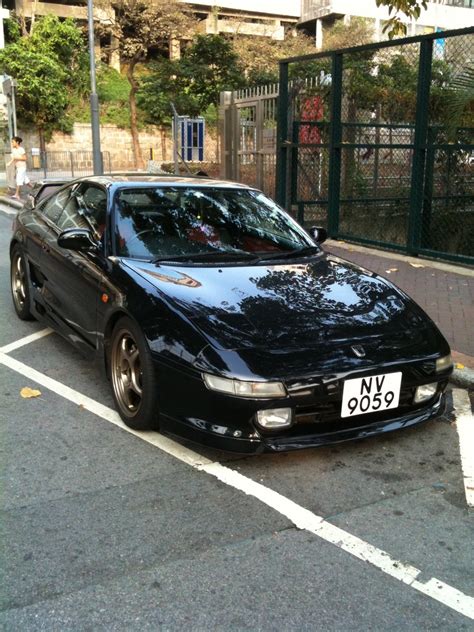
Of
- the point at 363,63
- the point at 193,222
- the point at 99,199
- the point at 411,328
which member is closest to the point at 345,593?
the point at 411,328

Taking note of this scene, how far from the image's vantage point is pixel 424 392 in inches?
144

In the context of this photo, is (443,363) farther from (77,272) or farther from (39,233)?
(39,233)

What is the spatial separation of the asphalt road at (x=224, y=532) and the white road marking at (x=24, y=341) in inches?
54.9

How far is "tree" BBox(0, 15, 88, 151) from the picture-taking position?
3400 centimetres

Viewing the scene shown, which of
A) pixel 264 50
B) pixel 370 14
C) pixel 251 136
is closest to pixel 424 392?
pixel 251 136

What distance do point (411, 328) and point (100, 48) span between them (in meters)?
42.4

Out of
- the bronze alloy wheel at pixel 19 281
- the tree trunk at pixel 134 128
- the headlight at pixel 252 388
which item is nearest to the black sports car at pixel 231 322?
the headlight at pixel 252 388

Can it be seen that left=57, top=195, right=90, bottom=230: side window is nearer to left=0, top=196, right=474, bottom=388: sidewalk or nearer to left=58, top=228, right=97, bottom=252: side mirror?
left=58, top=228, right=97, bottom=252: side mirror

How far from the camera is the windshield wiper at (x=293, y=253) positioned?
14.6 ft

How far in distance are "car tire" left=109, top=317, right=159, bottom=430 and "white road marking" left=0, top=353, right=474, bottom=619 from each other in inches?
4.9

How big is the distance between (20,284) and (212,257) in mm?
2628

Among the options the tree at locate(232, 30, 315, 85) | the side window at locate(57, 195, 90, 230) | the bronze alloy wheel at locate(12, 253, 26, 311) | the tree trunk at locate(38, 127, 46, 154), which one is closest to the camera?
the side window at locate(57, 195, 90, 230)

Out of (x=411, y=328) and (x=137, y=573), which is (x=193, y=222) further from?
(x=137, y=573)

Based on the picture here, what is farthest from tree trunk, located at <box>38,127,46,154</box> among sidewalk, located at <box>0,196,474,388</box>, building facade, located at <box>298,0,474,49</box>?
sidewalk, located at <box>0,196,474,388</box>
